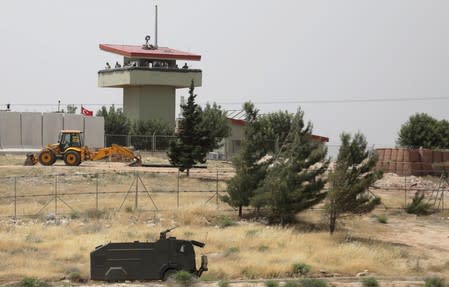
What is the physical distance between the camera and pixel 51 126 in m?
77.2

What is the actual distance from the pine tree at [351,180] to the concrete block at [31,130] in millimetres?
44570

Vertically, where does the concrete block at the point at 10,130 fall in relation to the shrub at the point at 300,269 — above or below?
above

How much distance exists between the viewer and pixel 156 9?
11100 cm

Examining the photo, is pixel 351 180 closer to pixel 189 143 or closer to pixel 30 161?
pixel 189 143

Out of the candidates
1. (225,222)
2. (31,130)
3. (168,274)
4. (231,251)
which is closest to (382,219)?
(225,222)

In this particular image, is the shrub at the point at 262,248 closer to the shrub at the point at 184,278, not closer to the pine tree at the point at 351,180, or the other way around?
the pine tree at the point at 351,180

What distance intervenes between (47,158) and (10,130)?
780 inches

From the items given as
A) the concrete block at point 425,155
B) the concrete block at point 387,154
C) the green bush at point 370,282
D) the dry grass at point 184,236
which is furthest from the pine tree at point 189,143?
the green bush at point 370,282

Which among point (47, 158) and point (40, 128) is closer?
point (47, 158)

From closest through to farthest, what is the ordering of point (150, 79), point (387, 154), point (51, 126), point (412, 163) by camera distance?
point (412, 163) → point (387, 154) → point (51, 126) → point (150, 79)

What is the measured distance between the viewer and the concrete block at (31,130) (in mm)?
75688

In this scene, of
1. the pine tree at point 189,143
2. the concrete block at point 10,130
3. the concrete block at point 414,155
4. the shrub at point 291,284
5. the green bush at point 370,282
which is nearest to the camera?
the shrub at point 291,284

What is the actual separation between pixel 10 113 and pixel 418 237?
48.8 m

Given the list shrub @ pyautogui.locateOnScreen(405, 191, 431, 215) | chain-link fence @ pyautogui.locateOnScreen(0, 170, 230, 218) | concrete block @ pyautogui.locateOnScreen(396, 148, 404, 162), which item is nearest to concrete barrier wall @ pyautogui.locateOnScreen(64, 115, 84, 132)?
chain-link fence @ pyautogui.locateOnScreen(0, 170, 230, 218)
